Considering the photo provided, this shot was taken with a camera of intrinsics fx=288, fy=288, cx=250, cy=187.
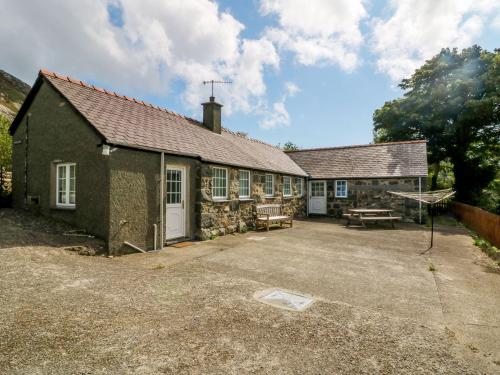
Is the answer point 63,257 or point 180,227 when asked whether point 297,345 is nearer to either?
point 63,257

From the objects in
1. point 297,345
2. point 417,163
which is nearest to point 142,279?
point 297,345

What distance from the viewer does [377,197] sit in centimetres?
1769

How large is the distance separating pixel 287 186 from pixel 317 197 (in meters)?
3.36

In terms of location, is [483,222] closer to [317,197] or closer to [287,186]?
[317,197]

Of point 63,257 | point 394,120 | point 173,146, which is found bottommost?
point 63,257

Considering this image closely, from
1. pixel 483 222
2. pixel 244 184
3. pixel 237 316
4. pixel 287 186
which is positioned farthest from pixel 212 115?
pixel 483 222

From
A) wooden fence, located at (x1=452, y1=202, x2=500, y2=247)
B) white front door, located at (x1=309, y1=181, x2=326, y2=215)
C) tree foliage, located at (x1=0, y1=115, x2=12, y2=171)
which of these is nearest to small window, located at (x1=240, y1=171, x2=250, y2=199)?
white front door, located at (x1=309, y1=181, x2=326, y2=215)

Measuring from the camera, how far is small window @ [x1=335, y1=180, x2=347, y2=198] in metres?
18.7

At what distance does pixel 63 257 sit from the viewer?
6.43 m

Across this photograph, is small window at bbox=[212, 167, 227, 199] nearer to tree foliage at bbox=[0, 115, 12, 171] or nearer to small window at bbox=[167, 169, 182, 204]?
small window at bbox=[167, 169, 182, 204]

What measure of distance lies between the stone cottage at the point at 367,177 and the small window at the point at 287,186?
8.79ft

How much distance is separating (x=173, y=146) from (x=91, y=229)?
11.5 feet

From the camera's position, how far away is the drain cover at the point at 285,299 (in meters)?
4.64

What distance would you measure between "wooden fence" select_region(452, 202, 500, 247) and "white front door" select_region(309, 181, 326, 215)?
7.87m
